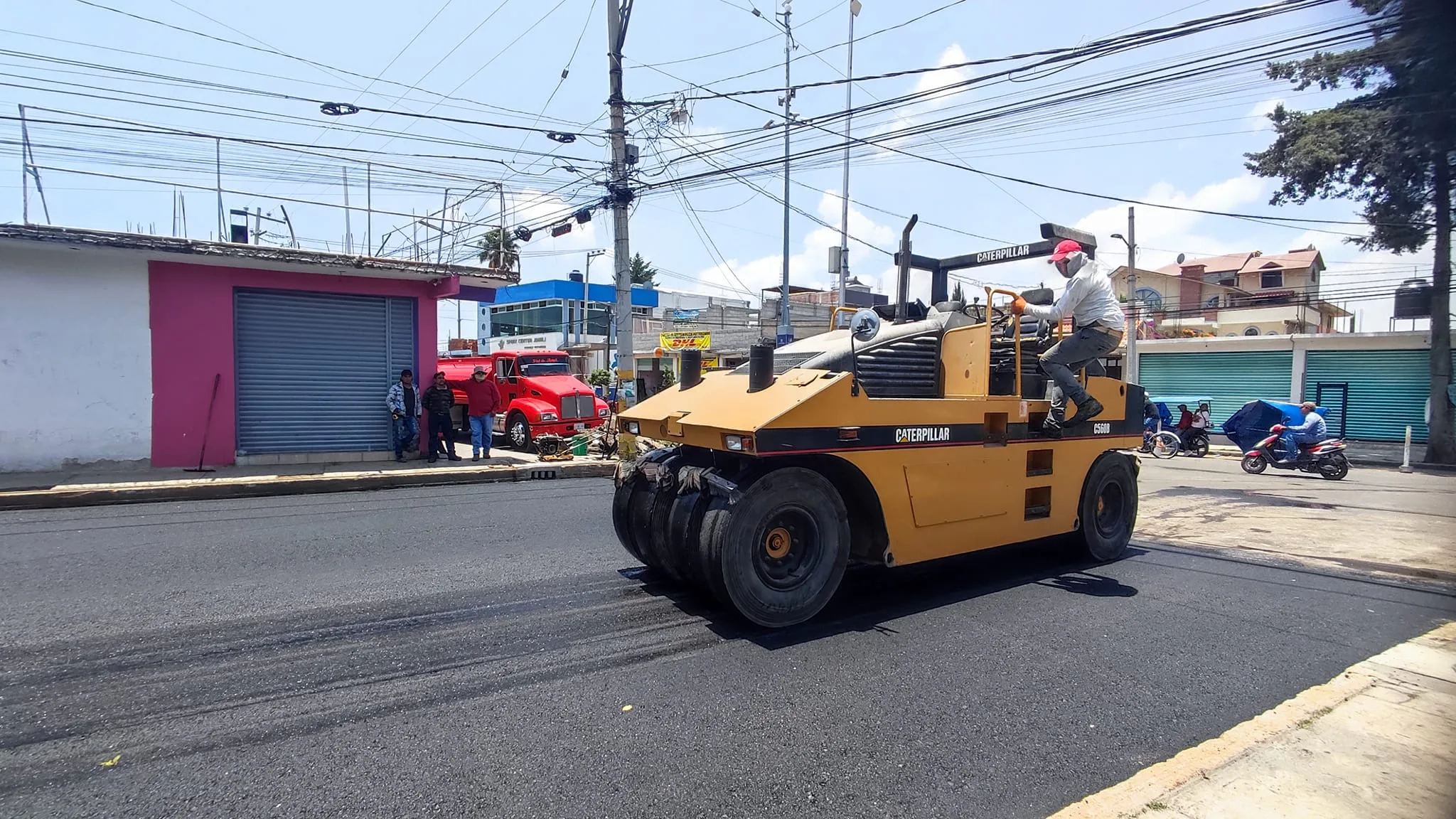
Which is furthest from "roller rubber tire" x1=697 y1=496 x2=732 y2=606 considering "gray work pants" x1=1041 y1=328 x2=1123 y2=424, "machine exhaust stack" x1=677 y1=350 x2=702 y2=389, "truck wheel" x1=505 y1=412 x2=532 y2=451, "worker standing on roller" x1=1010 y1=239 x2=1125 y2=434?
"truck wheel" x1=505 y1=412 x2=532 y2=451

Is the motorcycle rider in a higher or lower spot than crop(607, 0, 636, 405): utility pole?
lower

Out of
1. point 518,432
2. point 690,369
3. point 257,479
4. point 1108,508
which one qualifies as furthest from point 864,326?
point 518,432

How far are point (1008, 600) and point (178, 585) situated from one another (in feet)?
19.6

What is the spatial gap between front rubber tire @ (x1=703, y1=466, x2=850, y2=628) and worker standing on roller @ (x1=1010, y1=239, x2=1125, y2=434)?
2250mm

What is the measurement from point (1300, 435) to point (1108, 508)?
11.1m

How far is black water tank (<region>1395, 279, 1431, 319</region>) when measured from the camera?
394 inches

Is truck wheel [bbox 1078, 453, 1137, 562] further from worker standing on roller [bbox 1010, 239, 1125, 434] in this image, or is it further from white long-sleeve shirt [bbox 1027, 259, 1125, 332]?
white long-sleeve shirt [bbox 1027, 259, 1125, 332]

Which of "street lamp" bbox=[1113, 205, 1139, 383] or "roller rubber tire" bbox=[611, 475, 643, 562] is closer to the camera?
"roller rubber tire" bbox=[611, 475, 643, 562]

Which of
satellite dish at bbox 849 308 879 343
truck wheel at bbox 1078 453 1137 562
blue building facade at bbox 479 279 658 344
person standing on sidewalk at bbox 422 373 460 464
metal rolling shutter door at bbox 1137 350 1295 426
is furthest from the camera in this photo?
blue building facade at bbox 479 279 658 344

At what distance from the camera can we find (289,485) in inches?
393

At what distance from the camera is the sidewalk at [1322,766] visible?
2.73 meters

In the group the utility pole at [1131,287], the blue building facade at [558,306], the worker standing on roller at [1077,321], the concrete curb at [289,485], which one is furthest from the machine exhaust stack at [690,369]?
the blue building facade at [558,306]

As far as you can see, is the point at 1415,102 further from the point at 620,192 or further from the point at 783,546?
the point at 620,192

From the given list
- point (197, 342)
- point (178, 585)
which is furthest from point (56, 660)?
point (197, 342)
